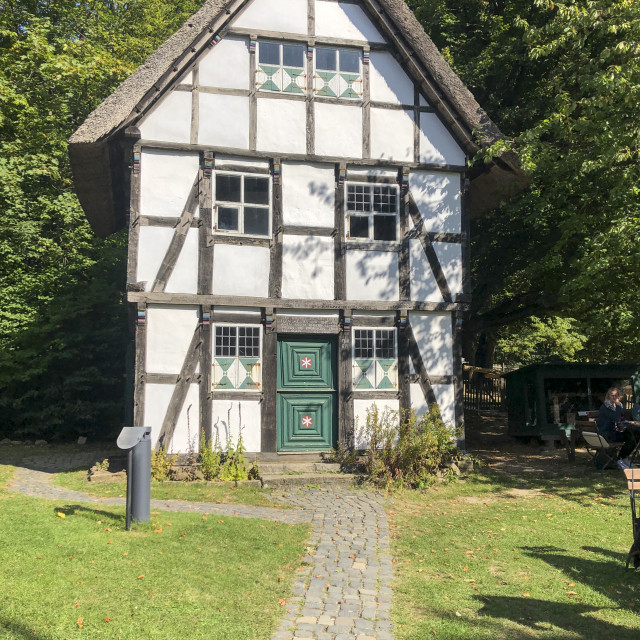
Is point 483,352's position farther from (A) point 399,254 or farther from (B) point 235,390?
(B) point 235,390

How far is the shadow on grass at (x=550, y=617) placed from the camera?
5617 millimetres

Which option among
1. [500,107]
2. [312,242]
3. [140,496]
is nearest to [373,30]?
[312,242]

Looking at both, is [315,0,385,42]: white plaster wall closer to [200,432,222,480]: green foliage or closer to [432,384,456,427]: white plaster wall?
[432,384,456,427]: white plaster wall

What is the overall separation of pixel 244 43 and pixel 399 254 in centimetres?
519

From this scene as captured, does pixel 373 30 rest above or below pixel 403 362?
above

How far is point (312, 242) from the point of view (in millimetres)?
13141

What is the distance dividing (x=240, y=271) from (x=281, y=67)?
4.24 m

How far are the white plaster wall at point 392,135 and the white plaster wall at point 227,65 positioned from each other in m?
2.73

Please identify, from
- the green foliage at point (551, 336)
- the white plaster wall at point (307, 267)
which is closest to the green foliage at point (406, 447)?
the white plaster wall at point (307, 267)

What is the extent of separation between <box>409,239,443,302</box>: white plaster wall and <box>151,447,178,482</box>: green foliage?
5.73 m

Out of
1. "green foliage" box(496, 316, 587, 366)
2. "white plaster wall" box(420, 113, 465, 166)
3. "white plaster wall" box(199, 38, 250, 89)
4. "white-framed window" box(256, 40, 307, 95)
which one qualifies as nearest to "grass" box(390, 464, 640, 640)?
"white plaster wall" box(420, 113, 465, 166)

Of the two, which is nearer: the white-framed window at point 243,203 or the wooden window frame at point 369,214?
the white-framed window at point 243,203

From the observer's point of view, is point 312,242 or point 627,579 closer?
point 627,579

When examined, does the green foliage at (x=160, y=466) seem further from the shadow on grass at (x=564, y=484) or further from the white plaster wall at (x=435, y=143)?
the white plaster wall at (x=435, y=143)
